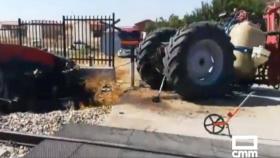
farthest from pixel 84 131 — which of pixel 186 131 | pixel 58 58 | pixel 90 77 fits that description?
pixel 90 77

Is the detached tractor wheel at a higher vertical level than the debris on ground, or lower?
higher

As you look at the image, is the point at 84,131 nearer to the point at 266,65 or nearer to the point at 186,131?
the point at 186,131

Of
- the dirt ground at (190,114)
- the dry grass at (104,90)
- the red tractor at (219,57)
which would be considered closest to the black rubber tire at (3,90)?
the dry grass at (104,90)

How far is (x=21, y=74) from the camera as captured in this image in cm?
1057

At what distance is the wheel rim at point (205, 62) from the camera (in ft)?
34.0

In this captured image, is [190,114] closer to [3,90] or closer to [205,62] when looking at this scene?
[205,62]

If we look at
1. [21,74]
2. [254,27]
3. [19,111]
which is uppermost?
[254,27]

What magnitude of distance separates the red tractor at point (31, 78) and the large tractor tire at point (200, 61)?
2484 mm

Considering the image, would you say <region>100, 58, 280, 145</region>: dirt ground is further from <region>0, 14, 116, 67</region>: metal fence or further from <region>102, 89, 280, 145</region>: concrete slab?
<region>0, 14, 116, 67</region>: metal fence

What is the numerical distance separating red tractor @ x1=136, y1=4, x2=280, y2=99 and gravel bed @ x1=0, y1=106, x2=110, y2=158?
1.85 meters

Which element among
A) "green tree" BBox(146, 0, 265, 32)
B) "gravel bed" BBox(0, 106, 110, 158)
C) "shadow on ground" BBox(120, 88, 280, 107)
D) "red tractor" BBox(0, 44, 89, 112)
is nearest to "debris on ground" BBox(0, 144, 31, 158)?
"gravel bed" BBox(0, 106, 110, 158)

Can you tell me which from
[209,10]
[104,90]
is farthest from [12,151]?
[209,10]

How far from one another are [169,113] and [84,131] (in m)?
2.20

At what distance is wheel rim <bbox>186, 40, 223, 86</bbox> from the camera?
1036 cm
